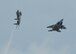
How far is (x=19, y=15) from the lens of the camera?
179m

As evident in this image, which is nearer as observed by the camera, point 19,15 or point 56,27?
point 56,27

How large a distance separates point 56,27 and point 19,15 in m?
29.1

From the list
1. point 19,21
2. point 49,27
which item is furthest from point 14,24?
point 49,27

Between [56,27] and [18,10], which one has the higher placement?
[18,10]

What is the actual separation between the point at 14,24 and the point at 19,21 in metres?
4.17

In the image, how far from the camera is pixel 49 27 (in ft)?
511

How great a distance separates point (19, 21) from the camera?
18188 cm

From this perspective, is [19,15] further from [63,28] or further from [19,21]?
[63,28]

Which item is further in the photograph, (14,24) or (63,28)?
(14,24)

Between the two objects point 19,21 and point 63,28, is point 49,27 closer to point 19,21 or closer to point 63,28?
point 63,28

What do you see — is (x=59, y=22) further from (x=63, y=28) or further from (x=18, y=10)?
(x=18, y=10)

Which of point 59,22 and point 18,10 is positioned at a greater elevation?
point 18,10

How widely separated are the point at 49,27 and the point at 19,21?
95.6 ft

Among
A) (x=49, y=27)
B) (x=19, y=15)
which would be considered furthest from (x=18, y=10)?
(x=49, y=27)
